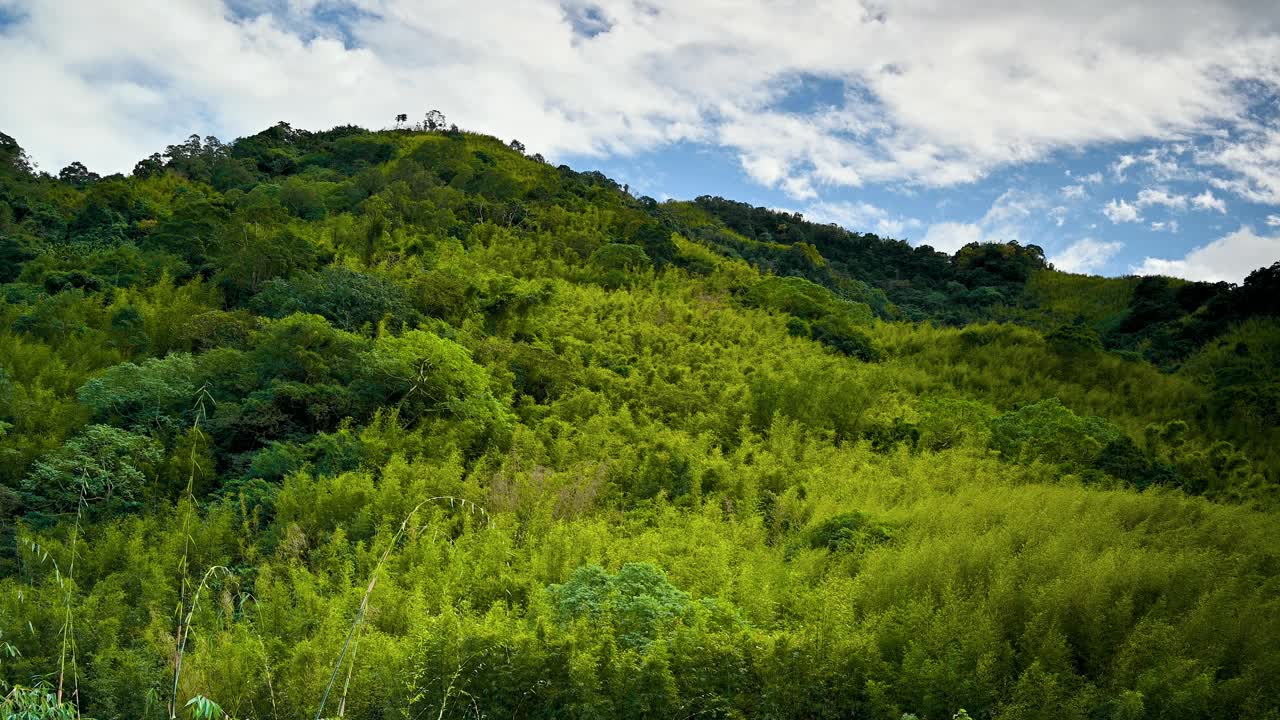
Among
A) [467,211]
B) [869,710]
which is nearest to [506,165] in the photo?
[467,211]

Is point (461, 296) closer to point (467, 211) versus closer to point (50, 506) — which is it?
point (50, 506)

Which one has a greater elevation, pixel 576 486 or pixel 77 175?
pixel 77 175

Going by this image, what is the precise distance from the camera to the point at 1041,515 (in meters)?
7.30

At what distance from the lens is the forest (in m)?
4.50

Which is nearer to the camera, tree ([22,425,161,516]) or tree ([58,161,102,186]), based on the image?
tree ([22,425,161,516])

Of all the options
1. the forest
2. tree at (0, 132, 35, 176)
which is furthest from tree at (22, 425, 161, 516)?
tree at (0, 132, 35, 176)

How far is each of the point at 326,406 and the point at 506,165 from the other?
24330mm

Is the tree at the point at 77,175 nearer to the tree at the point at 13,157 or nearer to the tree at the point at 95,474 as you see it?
the tree at the point at 13,157

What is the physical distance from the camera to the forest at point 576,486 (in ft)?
14.8

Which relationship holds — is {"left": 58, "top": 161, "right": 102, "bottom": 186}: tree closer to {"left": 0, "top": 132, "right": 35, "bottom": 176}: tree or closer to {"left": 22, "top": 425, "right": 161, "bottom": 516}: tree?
{"left": 0, "top": 132, "right": 35, "bottom": 176}: tree

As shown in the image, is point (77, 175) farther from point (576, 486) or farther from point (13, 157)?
point (576, 486)

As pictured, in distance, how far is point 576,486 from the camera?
8.73 meters

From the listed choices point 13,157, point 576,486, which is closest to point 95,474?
point 576,486

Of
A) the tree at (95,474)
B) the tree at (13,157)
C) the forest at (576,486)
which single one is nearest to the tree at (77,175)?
the tree at (13,157)
